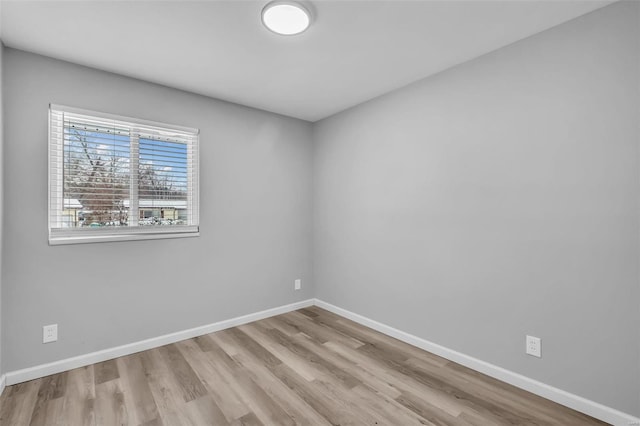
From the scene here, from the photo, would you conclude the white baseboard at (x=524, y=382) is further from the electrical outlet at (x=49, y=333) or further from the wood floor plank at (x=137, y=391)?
the electrical outlet at (x=49, y=333)

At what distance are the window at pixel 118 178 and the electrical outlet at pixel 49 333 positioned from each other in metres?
0.66

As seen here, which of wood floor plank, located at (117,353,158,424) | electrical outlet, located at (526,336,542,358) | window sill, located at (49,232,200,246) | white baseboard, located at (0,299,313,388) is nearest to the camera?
wood floor plank, located at (117,353,158,424)

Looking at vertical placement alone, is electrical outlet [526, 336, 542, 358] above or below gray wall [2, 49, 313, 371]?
below

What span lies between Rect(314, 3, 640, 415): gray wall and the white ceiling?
254mm

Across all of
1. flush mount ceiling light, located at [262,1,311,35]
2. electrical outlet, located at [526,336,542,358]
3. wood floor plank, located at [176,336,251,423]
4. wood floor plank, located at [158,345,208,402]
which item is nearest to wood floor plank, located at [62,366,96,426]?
wood floor plank, located at [158,345,208,402]

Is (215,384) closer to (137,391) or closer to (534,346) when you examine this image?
(137,391)

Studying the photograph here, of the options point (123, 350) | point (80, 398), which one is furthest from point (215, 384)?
point (123, 350)

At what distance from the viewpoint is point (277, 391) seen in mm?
2172

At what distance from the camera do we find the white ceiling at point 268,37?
1822 millimetres

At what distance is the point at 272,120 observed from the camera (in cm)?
369

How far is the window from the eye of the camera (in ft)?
7.95

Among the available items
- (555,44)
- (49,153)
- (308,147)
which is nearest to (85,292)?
(49,153)

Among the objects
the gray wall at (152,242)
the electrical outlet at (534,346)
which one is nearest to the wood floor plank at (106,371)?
the gray wall at (152,242)

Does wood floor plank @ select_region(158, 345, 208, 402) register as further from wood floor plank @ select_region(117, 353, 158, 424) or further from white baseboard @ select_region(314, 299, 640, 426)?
white baseboard @ select_region(314, 299, 640, 426)
